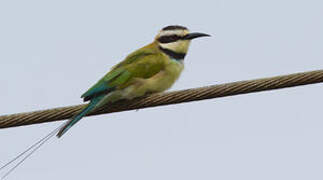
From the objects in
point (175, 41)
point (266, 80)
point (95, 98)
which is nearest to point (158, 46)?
point (175, 41)

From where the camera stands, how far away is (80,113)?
4.55 m

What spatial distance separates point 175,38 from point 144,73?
0.75 meters

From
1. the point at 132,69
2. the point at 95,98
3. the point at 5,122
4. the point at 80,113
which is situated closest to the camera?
the point at 5,122

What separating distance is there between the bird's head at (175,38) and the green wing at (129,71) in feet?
0.84

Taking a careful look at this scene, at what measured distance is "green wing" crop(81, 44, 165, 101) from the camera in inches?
196

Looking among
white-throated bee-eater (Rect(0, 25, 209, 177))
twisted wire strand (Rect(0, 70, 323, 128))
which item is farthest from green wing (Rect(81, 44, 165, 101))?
twisted wire strand (Rect(0, 70, 323, 128))

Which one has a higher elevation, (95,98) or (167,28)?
(167,28)

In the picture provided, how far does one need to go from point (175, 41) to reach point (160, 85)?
2.23 feet

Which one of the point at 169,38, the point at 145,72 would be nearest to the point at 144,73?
the point at 145,72

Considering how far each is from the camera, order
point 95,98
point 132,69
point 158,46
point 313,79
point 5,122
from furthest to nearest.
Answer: point 158,46
point 132,69
point 95,98
point 5,122
point 313,79

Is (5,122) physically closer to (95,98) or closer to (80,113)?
(80,113)

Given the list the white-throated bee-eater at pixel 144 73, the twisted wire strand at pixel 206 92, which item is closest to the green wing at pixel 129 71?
the white-throated bee-eater at pixel 144 73

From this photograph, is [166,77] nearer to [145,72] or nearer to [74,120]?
[145,72]

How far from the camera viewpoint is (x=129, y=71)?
526cm
